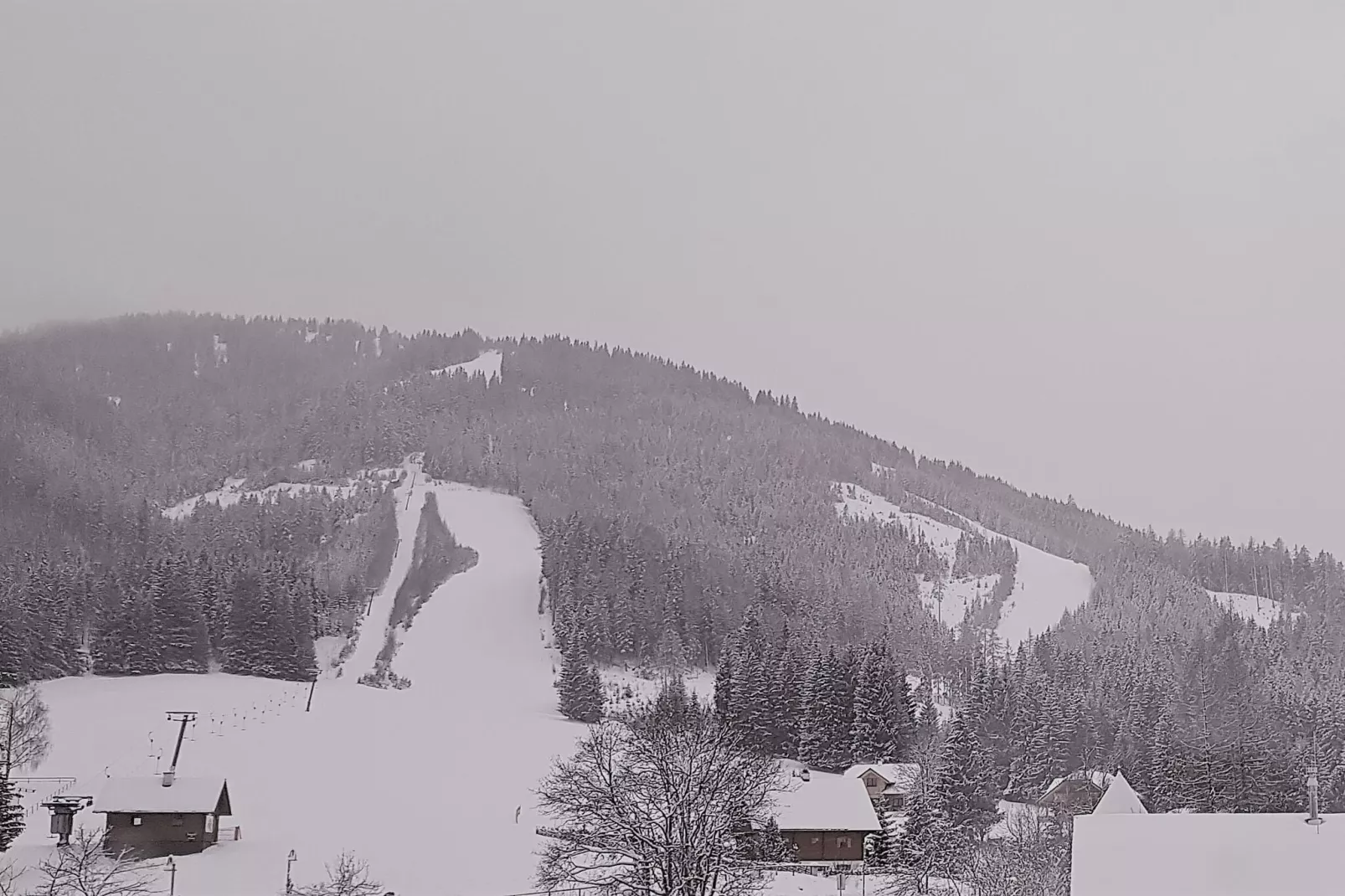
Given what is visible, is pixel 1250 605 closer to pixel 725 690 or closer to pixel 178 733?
pixel 725 690

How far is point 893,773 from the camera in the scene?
215ft

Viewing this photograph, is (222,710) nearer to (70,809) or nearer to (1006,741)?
(70,809)

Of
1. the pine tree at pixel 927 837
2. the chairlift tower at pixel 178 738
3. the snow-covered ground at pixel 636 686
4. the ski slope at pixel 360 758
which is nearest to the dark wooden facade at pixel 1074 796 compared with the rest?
the pine tree at pixel 927 837

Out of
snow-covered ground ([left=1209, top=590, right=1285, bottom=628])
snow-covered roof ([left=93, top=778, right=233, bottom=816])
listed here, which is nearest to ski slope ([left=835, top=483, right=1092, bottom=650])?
snow-covered ground ([left=1209, top=590, right=1285, bottom=628])

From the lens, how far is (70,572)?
99625 millimetres

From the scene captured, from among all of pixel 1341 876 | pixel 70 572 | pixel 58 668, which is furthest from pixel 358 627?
pixel 1341 876

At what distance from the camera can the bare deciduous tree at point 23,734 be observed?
49.0m

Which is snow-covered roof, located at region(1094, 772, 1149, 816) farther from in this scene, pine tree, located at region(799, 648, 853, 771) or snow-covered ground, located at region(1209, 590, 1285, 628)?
snow-covered ground, located at region(1209, 590, 1285, 628)

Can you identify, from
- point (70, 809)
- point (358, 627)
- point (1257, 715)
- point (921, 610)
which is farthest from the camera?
point (921, 610)

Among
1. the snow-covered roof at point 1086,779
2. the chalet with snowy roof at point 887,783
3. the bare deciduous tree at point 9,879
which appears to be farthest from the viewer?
the chalet with snowy roof at point 887,783

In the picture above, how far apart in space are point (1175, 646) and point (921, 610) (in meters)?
48.9

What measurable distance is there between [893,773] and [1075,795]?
10.9m

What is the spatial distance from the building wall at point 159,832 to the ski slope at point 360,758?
0.95 meters

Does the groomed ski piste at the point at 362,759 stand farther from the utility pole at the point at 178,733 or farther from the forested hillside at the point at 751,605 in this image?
the forested hillside at the point at 751,605
